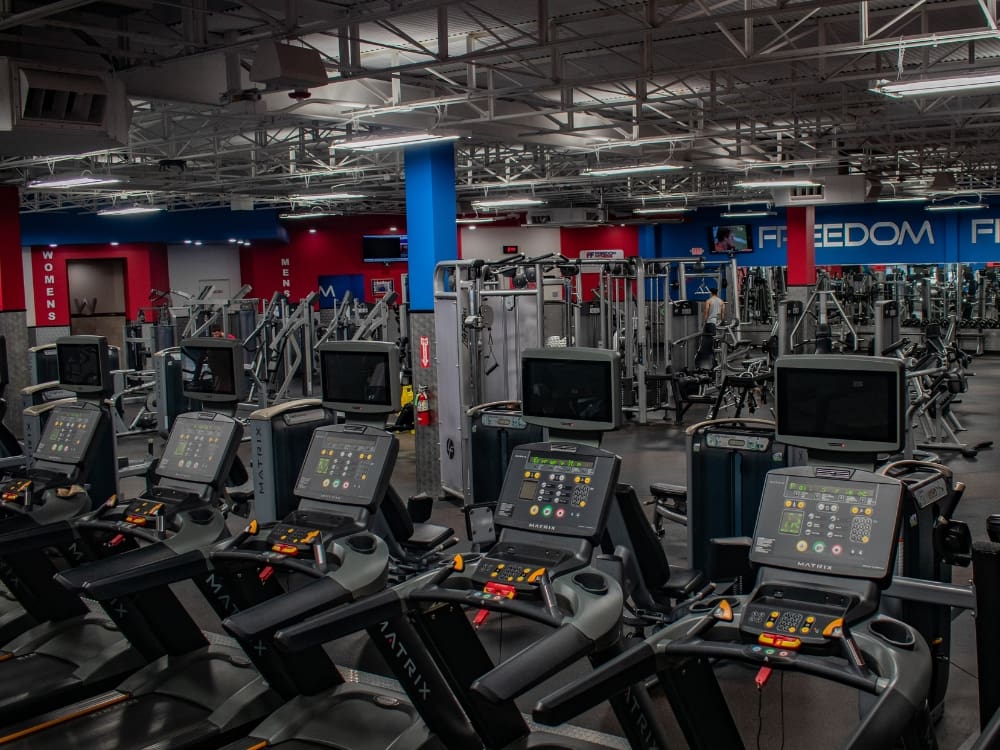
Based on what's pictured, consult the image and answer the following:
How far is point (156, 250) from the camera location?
23.1 meters

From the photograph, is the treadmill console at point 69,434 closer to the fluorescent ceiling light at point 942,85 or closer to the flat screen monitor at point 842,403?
the flat screen monitor at point 842,403

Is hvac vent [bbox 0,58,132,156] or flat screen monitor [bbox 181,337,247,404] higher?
hvac vent [bbox 0,58,132,156]

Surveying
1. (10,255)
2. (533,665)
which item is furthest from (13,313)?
(533,665)

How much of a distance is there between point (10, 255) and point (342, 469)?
33.8 ft

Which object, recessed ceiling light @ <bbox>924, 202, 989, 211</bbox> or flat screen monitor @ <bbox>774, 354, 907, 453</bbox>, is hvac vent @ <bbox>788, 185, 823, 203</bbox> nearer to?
recessed ceiling light @ <bbox>924, 202, 989, 211</bbox>

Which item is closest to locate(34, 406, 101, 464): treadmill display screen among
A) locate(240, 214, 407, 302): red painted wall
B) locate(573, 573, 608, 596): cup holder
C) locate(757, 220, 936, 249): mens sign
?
locate(573, 573, 608, 596): cup holder

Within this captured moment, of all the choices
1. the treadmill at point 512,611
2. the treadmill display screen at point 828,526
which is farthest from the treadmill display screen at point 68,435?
the treadmill display screen at point 828,526

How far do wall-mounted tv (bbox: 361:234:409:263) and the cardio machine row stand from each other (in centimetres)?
1968

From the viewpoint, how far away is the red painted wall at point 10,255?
1291 cm

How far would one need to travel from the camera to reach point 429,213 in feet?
31.9

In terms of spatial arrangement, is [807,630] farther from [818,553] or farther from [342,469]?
[342,469]

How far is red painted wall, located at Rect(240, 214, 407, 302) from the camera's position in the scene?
24.0 metres

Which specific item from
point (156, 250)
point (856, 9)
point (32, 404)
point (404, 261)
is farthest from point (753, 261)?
point (32, 404)

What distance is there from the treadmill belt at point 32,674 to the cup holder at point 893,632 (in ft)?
12.9
